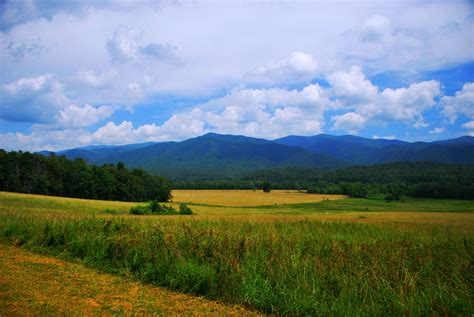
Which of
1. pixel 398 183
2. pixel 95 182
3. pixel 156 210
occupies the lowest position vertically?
pixel 156 210

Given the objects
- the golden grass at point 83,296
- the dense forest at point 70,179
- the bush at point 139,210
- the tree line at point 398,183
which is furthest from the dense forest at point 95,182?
the golden grass at point 83,296

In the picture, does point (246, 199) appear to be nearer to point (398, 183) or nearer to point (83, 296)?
point (398, 183)

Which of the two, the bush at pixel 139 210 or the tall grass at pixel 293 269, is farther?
the bush at pixel 139 210

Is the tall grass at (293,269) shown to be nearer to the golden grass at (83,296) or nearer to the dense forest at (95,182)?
the golden grass at (83,296)

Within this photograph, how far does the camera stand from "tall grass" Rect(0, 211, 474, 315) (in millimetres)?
6780

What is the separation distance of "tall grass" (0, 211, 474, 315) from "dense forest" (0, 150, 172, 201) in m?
73.3

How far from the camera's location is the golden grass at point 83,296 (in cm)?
661

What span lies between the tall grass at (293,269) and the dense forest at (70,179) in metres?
73.3

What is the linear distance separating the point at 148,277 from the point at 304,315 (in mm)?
4290

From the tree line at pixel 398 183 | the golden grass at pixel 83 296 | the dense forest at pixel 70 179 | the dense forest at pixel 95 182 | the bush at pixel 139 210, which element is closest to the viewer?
the golden grass at pixel 83 296

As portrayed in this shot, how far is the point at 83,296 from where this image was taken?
743 centimetres

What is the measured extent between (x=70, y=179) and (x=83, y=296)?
3248 inches

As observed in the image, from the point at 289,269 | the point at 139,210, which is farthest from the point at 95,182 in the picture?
the point at 289,269

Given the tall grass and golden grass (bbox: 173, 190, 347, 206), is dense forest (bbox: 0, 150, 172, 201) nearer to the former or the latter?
golden grass (bbox: 173, 190, 347, 206)
